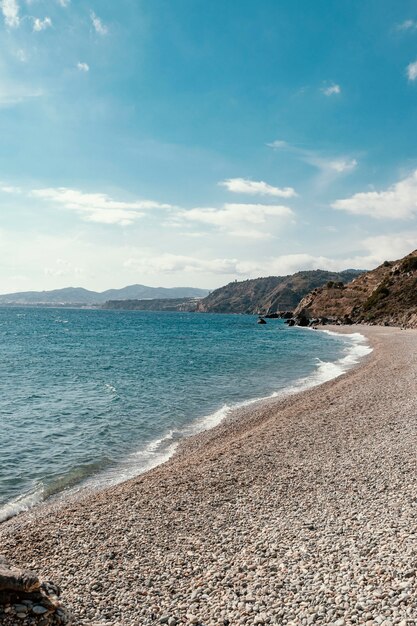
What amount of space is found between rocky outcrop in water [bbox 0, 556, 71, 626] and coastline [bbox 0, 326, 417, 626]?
639mm

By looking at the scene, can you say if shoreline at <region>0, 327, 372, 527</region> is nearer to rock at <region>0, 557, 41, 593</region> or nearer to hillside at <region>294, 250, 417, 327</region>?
rock at <region>0, 557, 41, 593</region>

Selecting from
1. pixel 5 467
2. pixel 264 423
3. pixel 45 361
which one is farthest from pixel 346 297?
pixel 5 467

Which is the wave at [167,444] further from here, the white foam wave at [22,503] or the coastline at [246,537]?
the white foam wave at [22,503]

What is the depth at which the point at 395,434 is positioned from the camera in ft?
63.5

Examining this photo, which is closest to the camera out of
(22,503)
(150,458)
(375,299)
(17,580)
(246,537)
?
(17,580)

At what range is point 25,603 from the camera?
24.4 feet

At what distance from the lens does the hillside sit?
394 feet

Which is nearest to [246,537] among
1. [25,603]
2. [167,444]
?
[25,603]

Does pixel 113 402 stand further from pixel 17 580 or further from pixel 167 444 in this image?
pixel 17 580

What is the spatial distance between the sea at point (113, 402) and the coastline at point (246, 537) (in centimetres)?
288

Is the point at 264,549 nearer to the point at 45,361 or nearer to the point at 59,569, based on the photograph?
the point at 59,569

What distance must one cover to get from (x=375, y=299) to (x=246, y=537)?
134415 mm

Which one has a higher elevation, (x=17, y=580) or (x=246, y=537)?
(x=17, y=580)

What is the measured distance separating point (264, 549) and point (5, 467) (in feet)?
45.2
